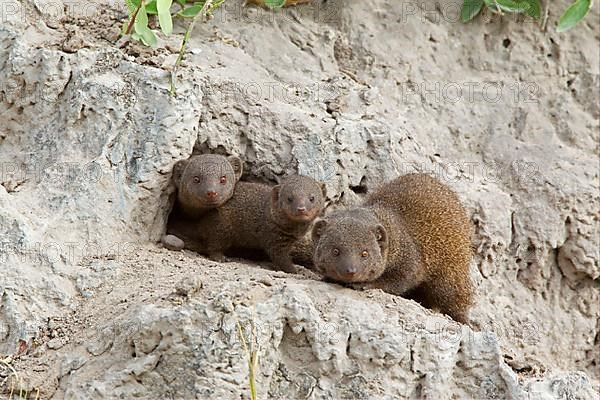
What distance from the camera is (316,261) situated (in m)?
4.30

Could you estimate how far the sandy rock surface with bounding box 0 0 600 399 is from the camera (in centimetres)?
367

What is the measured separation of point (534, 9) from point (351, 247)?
2262 mm

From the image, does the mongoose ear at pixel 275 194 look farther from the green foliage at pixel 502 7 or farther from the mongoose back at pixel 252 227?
the green foliage at pixel 502 7

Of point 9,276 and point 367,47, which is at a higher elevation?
point 367,47

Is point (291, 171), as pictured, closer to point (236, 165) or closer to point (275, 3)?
point (236, 165)

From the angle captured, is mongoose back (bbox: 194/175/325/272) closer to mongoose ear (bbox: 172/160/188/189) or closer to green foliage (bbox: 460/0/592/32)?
mongoose ear (bbox: 172/160/188/189)

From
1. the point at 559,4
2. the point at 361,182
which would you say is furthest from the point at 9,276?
the point at 559,4

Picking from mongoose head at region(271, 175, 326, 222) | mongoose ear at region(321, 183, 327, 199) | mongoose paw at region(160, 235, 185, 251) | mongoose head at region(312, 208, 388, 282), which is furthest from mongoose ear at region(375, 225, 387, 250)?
mongoose paw at region(160, 235, 185, 251)

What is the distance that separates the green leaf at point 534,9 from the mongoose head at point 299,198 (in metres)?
1.76

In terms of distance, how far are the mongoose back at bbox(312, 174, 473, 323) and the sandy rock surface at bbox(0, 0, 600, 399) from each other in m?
0.27

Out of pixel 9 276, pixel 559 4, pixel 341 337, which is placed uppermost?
pixel 559 4

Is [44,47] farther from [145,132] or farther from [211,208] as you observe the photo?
[211,208]

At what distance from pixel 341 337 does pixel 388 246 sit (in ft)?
2.66

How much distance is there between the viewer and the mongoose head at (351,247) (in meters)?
4.14
